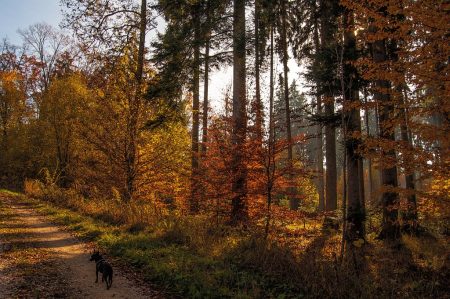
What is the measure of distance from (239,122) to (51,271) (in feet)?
19.4

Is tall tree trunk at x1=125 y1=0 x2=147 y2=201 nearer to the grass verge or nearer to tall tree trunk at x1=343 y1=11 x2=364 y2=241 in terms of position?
the grass verge

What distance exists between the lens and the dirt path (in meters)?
5.93

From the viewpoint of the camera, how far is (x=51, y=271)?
7090 mm

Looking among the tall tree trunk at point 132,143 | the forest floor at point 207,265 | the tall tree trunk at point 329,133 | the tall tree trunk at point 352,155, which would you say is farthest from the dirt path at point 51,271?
the tall tree trunk at point 329,133

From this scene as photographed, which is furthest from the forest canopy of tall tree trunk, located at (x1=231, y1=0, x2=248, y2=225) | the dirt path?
the dirt path

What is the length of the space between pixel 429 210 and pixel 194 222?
5966mm

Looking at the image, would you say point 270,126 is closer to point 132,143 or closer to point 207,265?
point 207,265

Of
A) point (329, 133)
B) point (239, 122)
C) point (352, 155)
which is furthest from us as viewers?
point (329, 133)

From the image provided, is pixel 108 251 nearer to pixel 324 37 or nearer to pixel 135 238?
pixel 135 238

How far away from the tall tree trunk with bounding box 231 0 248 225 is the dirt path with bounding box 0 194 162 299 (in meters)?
3.84

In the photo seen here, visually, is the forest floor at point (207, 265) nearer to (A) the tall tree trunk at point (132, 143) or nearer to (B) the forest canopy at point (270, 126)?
(B) the forest canopy at point (270, 126)

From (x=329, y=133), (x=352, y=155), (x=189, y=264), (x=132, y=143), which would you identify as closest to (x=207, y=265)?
(x=189, y=264)

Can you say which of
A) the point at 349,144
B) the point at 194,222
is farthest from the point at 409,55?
the point at 194,222

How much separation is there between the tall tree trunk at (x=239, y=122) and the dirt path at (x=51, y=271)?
384 cm
